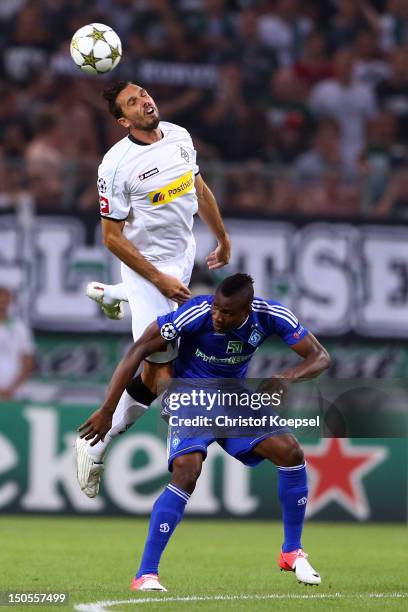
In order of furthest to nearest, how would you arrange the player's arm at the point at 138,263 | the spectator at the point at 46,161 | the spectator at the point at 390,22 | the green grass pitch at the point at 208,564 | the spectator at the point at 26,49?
the spectator at the point at 390,22 < the spectator at the point at 26,49 < the spectator at the point at 46,161 < the player's arm at the point at 138,263 < the green grass pitch at the point at 208,564

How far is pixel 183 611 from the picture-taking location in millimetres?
6668

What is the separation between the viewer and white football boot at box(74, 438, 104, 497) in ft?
27.5

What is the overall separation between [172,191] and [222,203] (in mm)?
6323

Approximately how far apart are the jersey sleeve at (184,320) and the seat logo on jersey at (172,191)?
911 mm

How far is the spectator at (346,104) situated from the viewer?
54.1ft

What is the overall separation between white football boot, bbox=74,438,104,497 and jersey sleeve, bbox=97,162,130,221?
1.44 meters

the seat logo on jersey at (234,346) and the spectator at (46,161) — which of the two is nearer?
the seat logo on jersey at (234,346)

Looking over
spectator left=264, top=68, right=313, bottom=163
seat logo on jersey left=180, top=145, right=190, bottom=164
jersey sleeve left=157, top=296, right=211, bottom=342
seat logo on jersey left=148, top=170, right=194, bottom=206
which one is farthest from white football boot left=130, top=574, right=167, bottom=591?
spectator left=264, top=68, right=313, bottom=163

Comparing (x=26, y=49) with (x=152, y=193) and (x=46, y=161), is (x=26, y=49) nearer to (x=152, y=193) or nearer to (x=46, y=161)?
(x=46, y=161)

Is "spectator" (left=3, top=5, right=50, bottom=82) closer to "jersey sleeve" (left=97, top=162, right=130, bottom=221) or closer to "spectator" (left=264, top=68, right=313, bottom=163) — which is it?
"spectator" (left=264, top=68, right=313, bottom=163)

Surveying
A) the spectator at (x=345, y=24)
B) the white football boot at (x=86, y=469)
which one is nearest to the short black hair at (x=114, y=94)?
the white football boot at (x=86, y=469)

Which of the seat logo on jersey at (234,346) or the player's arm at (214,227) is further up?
the player's arm at (214,227)

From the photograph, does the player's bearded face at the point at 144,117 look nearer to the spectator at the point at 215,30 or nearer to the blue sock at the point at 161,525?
the blue sock at the point at 161,525

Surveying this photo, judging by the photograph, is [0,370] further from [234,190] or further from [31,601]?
[31,601]
